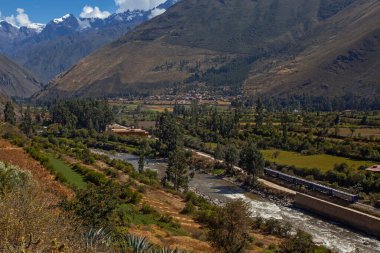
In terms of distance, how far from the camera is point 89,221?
88.5ft

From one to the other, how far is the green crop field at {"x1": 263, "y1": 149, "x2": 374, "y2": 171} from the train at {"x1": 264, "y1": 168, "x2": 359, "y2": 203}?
6.31 m

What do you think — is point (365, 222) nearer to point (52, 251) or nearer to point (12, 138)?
point (52, 251)

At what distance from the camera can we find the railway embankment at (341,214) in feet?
180

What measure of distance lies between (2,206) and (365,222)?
162 feet

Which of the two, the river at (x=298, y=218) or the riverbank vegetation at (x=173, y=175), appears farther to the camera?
the river at (x=298, y=218)

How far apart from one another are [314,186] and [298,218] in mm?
10757

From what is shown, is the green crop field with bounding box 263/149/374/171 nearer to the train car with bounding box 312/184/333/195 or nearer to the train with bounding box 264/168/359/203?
the train with bounding box 264/168/359/203

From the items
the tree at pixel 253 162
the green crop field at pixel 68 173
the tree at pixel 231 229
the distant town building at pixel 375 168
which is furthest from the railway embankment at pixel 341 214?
the green crop field at pixel 68 173

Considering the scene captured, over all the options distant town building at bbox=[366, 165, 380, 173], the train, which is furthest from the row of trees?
distant town building at bbox=[366, 165, 380, 173]

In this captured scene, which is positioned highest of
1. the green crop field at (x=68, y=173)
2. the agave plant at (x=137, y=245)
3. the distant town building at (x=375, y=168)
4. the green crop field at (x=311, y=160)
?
the agave plant at (x=137, y=245)

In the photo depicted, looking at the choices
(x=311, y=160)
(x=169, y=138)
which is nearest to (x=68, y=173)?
(x=169, y=138)

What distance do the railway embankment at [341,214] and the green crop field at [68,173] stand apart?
32.2 metres

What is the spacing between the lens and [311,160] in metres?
88.6

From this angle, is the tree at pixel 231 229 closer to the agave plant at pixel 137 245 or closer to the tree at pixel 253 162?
the agave plant at pixel 137 245
